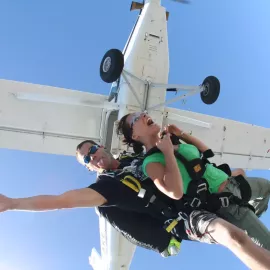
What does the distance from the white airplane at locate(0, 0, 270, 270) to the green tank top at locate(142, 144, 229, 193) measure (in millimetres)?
4350

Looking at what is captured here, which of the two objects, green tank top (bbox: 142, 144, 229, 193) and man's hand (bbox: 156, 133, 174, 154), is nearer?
man's hand (bbox: 156, 133, 174, 154)

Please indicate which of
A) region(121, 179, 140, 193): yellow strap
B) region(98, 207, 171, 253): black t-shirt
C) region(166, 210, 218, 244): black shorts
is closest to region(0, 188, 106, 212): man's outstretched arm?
region(121, 179, 140, 193): yellow strap

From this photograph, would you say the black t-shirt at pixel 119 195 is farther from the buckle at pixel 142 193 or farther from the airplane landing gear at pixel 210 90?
the airplane landing gear at pixel 210 90

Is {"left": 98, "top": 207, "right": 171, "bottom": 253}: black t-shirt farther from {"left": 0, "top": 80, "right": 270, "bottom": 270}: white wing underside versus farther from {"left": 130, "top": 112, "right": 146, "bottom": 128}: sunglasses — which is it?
{"left": 0, "top": 80, "right": 270, "bottom": 270}: white wing underside

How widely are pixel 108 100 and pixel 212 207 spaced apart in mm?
6051

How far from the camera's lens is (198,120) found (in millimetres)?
9719

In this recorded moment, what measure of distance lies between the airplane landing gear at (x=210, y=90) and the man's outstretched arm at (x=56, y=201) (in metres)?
4.93

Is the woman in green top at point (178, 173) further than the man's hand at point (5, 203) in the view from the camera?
Yes

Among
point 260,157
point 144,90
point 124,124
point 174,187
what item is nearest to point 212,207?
point 174,187

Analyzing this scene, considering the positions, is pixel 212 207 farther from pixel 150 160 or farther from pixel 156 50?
pixel 156 50

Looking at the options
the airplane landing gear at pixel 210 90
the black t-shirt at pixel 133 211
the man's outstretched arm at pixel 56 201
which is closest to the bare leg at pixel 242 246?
the black t-shirt at pixel 133 211

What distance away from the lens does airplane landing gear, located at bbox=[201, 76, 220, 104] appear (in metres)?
7.54

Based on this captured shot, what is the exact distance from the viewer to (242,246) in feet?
8.09

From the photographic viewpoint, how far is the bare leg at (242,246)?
7.75 ft
